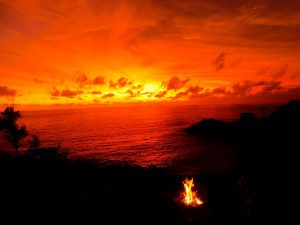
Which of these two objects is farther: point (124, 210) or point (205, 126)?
point (205, 126)

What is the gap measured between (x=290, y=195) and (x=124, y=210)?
1625cm

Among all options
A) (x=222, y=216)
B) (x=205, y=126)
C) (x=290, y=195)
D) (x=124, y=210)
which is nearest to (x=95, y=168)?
(x=124, y=210)

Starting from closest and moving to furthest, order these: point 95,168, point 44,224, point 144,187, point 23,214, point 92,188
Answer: point 44,224 < point 23,214 < point 92,188 < point 144,187 < point 95,168

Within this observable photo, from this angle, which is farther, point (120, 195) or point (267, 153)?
point (267, 153)

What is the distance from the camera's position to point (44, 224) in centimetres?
1927

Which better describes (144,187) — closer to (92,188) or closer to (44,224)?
(92,188)

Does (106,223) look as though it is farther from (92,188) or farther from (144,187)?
(144,187)

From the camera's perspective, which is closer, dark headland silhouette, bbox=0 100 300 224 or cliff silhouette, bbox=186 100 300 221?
dark headland silhouette, bbox=0 100 300 224

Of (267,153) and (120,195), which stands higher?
(120,195)

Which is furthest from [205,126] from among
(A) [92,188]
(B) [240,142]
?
(A) [92,188]

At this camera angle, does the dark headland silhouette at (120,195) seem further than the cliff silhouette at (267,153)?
No

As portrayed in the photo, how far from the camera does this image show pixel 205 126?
109 metres

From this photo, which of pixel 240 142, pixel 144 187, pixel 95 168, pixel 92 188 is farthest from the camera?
pixel 240 142

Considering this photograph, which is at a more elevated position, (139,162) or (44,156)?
(44,156)
